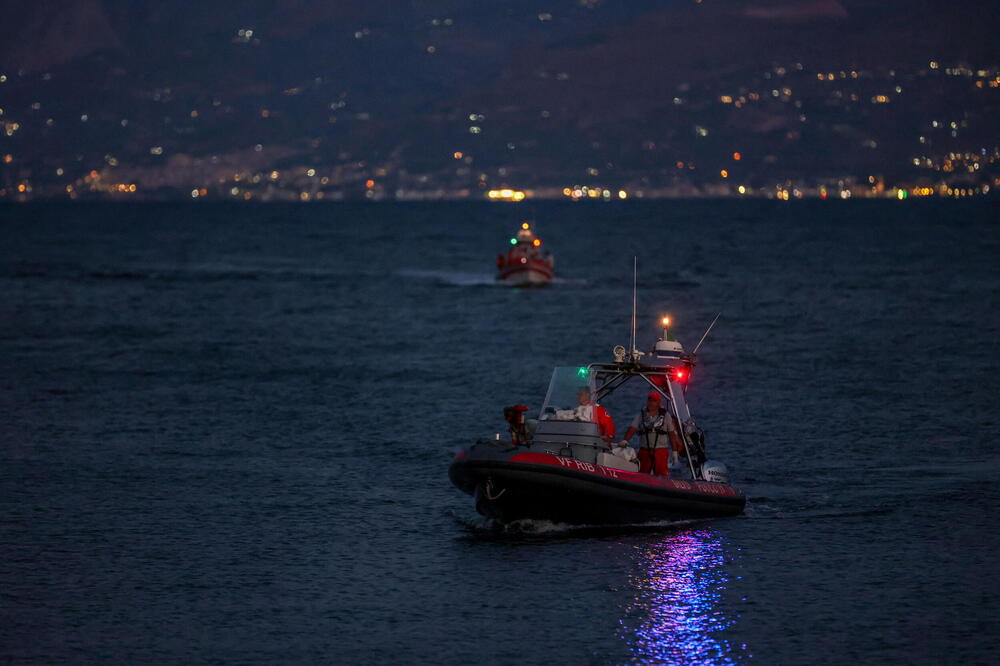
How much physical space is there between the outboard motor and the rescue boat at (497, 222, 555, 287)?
55.7 meters

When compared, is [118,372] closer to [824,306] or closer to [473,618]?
[473,618]

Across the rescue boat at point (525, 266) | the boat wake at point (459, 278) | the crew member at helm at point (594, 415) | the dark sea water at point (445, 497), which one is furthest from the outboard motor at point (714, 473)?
the boat wake at point (459, 278)

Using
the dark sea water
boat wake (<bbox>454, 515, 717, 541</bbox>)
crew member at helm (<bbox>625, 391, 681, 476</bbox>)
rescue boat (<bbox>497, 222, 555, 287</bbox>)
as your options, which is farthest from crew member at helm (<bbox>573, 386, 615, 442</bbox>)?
rescue boat (<bbox>497, 222, 555, 287</bbox>)

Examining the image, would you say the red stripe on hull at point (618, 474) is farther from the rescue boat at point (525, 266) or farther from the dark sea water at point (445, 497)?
the rescue boat at point (525, 266)

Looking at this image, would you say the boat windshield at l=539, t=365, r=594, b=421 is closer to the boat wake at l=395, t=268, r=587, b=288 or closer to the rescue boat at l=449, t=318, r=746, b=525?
the rescue boat at l=449, t=318, r=746, b=525

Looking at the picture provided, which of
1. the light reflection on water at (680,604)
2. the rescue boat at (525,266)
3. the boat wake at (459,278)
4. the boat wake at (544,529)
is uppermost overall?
the rescue boat at (525,266)

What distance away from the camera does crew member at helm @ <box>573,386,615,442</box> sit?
22406 millimetres

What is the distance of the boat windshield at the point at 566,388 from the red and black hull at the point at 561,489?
120 cm

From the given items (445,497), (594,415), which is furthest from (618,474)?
(445,497)

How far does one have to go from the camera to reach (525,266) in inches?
3130

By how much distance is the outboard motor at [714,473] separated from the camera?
77.4ft

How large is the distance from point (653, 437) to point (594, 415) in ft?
4.03

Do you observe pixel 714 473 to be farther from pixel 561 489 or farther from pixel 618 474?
pixel 561 489

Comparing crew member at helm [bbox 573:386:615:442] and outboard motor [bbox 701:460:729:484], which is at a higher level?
crew member at helm [bbox 573:386:615:442]
